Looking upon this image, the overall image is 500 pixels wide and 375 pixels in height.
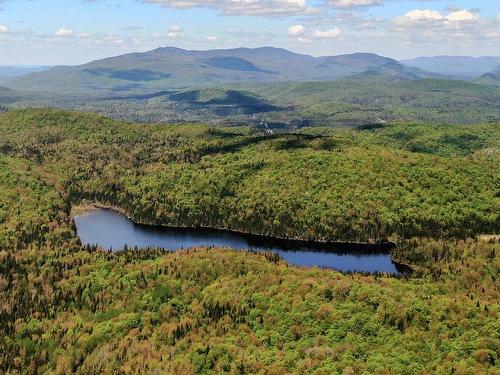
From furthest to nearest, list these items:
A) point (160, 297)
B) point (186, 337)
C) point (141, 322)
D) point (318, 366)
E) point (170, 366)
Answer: point (160, 297) < point (141, 322) < point (186, 337) < point (170, 366) < point (318, 366)

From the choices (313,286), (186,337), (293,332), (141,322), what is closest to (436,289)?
(313,286)

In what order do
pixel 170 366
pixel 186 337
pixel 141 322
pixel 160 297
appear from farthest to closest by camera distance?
pixel 160 297, pixel 141 322, pixel 186 337, pixel 170 366

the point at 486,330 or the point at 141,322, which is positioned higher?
the point at 486,330

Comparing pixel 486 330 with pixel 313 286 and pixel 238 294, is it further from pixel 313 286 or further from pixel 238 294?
pixel 238 294

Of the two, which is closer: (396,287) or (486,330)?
(486,330)

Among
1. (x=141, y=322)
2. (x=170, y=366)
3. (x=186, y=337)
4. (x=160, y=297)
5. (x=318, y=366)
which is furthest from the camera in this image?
(x=160, y=297)

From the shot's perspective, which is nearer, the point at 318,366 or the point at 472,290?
the point at 318,366

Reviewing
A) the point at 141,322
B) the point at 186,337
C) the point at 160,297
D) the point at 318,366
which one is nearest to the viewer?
the point at 318,366

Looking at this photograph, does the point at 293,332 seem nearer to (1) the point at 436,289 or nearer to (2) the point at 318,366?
(2) the point at 318,366

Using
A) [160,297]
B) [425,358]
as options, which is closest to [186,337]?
[160,297]
